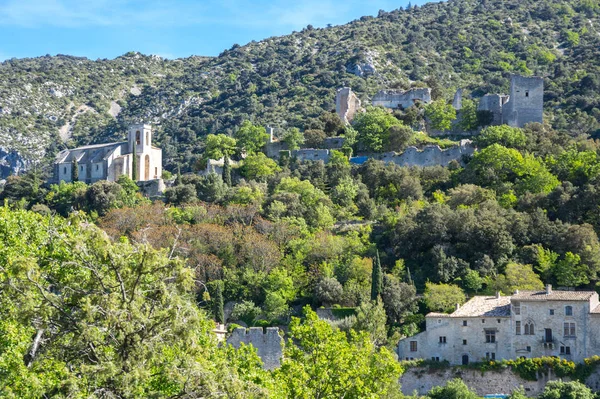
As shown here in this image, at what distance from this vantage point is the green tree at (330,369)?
2684cm

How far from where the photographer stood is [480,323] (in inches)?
2012

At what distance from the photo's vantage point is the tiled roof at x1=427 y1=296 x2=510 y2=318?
51.1m

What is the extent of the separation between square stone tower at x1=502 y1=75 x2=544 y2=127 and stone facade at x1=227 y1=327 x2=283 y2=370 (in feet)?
131

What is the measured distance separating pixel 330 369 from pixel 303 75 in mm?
97266

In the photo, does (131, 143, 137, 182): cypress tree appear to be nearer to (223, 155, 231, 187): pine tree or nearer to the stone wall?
(223, 155, 231, 187): pine tree

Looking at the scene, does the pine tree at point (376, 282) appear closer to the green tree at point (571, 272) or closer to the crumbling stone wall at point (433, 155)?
the green tree at point (571, 272)

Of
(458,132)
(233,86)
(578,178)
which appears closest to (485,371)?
(578,178)

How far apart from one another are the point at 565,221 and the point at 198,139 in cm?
5541

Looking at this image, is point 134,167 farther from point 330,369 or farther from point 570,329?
point 330,369

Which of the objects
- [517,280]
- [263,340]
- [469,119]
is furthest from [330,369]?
[469,119]

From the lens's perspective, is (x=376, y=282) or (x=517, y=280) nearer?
(x=376, y=282)

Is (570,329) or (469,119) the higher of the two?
(469,119)

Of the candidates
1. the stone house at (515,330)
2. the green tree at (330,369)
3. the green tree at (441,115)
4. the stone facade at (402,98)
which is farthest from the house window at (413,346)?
the stone facade at (402,98)

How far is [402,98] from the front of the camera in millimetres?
90062
